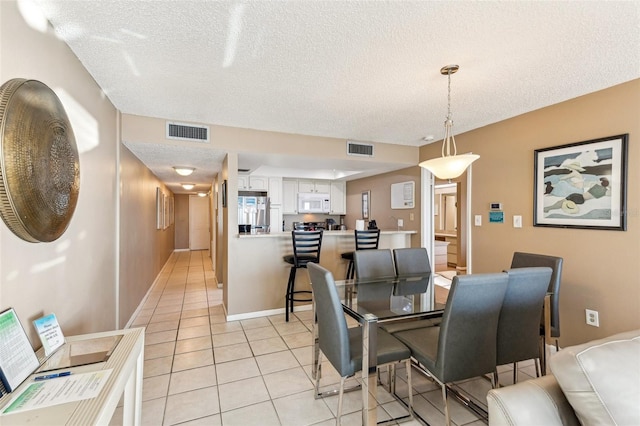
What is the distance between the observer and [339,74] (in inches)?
85.1

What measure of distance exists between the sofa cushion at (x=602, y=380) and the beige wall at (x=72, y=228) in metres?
2.07

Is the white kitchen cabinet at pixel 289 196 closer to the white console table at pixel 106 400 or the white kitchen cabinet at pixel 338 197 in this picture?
the white kitchen cabinet at pixel 338 197

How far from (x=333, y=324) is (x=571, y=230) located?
2.49 meters

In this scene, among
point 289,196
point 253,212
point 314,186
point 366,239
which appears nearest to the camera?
point 366,239

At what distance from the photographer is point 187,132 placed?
3.20 meters

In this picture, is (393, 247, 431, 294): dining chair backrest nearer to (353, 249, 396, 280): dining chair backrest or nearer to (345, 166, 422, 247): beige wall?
(353, 249, 396, 280): dining chair backrest

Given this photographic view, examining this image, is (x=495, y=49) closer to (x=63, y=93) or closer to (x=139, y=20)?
(x=139, y=20)

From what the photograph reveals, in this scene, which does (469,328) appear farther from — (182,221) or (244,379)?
(182,221)

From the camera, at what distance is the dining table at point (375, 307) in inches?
62.7

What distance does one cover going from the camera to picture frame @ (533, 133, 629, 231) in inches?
90.7

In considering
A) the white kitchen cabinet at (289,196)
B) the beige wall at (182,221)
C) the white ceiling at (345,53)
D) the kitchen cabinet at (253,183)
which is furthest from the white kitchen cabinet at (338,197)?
the beige wall at (182,221)

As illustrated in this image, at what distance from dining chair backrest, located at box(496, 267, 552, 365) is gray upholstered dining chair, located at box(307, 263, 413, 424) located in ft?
1.90

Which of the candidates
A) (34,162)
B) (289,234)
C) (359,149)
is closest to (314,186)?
(359,149)

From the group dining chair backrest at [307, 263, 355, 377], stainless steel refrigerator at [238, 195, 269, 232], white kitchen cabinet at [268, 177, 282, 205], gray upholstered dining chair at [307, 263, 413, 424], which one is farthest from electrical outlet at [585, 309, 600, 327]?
white kitchen cabinet at [268, 177, 282, 205]
